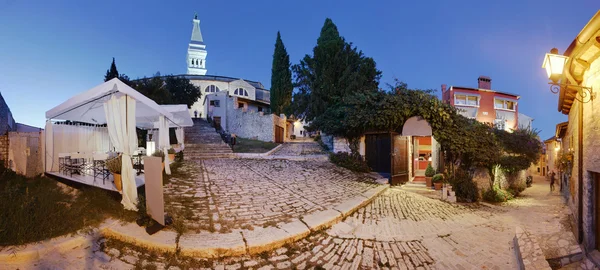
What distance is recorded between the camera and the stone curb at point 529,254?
11.3 feet

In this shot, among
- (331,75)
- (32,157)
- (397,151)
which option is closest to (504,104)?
(331,75)

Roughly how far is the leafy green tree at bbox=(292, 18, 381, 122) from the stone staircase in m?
6.06

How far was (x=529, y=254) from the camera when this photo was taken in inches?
148

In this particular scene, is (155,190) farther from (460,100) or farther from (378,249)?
(460,100)

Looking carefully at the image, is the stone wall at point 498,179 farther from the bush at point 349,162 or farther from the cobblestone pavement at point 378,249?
the bush at point 349,162

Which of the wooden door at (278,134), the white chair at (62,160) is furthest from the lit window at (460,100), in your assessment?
the white chair at (62,160)

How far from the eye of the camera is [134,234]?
12.0 feet

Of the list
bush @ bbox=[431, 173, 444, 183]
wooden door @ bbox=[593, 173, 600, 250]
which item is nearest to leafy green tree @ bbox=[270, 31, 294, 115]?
bush @ bbox=[431, 173, 444, 183]

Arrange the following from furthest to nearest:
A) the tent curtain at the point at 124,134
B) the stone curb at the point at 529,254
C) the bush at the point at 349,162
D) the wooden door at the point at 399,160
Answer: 1. the bush at the point at 349,162
2. the wooden door at the point at 399,160
3. the tent curtain at the point at 124,134
4. the stone curb at the point at 529,254

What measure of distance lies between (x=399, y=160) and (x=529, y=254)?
22.1ft

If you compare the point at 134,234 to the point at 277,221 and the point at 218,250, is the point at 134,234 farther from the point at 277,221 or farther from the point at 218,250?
the point at 277,221

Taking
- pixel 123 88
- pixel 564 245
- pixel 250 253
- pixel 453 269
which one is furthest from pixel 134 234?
pixel 564 245

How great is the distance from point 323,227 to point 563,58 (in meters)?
4.71

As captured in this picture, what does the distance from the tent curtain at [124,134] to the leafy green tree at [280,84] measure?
80.9ft
